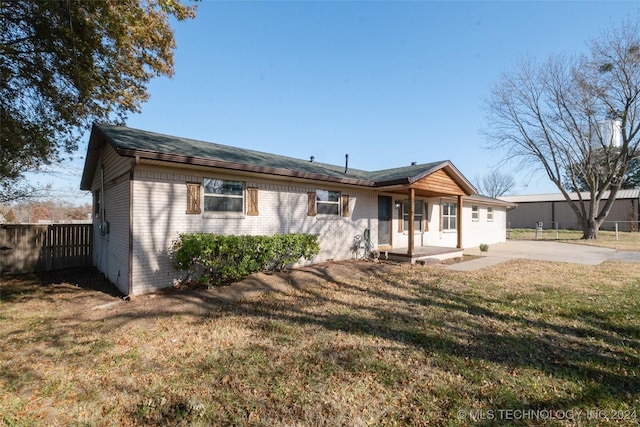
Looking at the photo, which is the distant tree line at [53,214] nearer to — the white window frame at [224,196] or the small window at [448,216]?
the white window frame at [224,196]

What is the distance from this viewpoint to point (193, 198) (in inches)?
285

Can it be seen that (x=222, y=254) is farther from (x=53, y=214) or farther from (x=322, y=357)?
(x=53, y=214)

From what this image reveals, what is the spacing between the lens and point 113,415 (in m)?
2.73

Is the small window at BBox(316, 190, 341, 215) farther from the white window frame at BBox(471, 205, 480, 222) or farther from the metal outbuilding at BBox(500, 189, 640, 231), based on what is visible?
the metal outbuilding at BBox(500, 189, 640, 231)

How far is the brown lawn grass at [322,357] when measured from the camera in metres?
2.79

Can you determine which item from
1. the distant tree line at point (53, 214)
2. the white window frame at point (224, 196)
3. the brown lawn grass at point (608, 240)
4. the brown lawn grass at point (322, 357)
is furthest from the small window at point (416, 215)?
the distant tree line at point (53, 214)

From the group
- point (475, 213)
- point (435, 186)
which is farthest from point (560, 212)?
point (435, 186)

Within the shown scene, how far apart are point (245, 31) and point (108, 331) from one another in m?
9.46

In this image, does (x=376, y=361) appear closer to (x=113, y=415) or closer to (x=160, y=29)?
(x=113, y=415)

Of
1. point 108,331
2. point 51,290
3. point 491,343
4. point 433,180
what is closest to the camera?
point 491,343

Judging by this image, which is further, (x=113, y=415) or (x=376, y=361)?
(x=376, y=361)

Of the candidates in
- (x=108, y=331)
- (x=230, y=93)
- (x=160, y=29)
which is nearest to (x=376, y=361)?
(x=108, y=331)

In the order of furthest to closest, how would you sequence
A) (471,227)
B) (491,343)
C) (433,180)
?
(471,227) → (433,180) → (491,343)

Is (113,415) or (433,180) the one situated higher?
(433,180)
